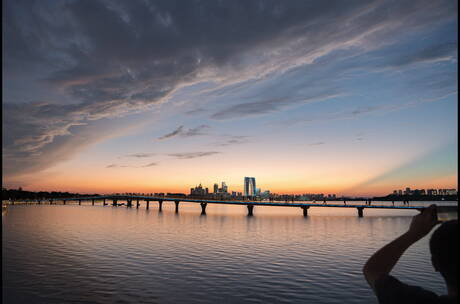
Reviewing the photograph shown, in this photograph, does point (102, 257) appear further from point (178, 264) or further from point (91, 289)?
point (91, 289)

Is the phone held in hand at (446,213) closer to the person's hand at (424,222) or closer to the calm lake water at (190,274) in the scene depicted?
the person's hand at (424,222)

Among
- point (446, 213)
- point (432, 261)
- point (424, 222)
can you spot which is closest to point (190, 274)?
point (432, 261)

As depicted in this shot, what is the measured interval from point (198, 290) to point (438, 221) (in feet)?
59.9

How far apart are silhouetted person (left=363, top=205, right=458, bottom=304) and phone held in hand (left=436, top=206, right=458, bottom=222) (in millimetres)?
35

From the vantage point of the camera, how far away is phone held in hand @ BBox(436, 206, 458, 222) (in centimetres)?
233

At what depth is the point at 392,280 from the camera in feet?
8.88

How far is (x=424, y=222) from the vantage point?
2.46 metres

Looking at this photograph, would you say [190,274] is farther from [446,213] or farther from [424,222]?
[446,213]

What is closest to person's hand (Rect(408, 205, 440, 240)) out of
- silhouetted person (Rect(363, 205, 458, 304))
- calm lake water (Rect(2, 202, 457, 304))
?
silhouetted person (Rect(363, 205, 458, 304))

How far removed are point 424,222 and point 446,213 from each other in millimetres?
158

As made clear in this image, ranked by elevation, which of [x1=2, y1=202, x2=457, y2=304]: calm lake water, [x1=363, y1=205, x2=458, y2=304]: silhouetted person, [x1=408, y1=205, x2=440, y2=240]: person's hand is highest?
[x1=408, y1=205, x2=440, y2=240]: person's hand

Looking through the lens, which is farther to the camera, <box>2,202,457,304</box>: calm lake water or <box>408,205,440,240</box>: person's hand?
<box>2,202,457,304</box>: calm lake water

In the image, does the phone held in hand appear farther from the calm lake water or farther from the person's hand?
the calm lake water

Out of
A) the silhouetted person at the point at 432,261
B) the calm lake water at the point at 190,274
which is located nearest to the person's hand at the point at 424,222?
the silhouetted person at the point at 432,261
